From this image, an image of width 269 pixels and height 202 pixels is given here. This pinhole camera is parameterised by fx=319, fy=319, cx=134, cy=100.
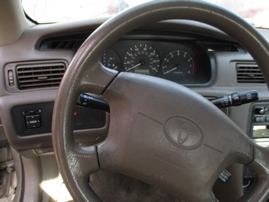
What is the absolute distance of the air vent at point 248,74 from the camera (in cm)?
147

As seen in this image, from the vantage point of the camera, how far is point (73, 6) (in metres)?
1.54

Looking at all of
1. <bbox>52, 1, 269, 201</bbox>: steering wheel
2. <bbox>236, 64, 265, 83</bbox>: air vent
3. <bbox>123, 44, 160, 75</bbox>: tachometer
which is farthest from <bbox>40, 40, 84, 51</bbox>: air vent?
<bbox>236, 64, 265, 83</bbox>: air vent

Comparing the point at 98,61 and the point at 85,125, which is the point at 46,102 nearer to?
the point at 85,125

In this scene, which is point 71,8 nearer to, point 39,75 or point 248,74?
point 39,75

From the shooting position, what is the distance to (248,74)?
1.48 metres

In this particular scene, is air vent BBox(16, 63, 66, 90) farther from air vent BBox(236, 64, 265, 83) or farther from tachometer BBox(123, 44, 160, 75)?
air vent BBox(236, 64, 265, 83)

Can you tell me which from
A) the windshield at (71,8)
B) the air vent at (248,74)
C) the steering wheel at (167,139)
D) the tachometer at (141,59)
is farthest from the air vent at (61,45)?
the air vent at (248,74)

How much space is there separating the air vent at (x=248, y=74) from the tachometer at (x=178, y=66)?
0.22 metres

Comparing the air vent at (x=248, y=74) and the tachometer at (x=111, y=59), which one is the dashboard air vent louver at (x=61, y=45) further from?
the air vent at (x=248, y=74)

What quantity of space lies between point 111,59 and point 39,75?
336 millimetres

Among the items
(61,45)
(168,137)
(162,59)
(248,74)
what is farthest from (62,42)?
(248,74)

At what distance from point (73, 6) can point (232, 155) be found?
3.49 feet

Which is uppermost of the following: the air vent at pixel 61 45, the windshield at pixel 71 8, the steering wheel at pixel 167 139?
the windshield at pixel 71 8

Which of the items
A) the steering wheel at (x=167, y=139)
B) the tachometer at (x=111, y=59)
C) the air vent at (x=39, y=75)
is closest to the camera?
the steering wheel at (x=167, y=139)
